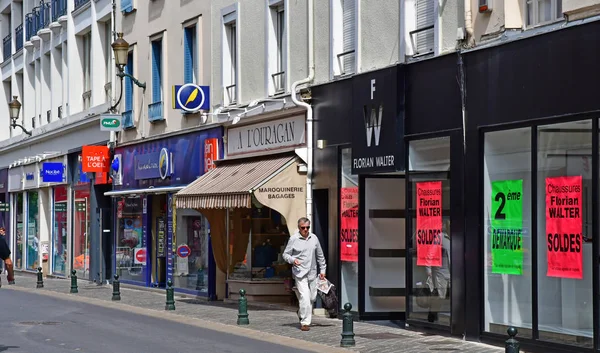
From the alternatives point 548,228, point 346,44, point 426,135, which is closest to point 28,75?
point 346,44

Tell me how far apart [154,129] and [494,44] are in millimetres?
15868

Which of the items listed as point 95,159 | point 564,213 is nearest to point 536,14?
point 564,213

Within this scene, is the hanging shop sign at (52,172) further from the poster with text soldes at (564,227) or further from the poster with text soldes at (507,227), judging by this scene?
the poster with text soldes at (564,227)

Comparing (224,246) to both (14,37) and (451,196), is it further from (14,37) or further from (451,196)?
(14,37)

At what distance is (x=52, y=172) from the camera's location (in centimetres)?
3784

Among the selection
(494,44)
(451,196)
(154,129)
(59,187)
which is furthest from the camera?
(59,187)

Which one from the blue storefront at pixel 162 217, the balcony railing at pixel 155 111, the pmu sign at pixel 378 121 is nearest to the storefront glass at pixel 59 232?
the blue storefront at pixel 162 217

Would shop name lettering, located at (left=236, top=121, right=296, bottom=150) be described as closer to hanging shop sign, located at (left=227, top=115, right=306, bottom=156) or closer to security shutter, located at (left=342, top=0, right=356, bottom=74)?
hanging shop sign, located at (left=227, top=115, right=306, bottom=156)

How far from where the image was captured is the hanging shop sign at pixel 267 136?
21906mm

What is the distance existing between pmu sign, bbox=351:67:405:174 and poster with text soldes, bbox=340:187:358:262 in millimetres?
711

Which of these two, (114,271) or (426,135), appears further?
(114,271)

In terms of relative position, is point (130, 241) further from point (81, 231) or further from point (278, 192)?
point (278, 192)

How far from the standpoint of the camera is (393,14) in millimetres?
18594

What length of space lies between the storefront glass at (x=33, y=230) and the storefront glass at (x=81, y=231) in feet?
17.6
